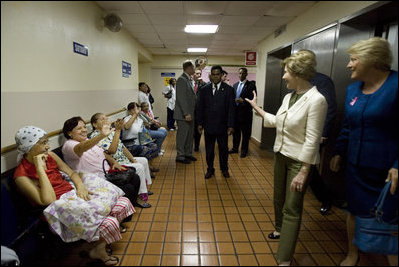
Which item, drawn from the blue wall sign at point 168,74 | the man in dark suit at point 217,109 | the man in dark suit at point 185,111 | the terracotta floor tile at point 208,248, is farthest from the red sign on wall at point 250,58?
the terracotta floor tile at point 208,248

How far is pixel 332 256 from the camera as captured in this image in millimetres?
1293

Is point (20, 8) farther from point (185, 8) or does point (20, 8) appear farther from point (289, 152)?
point (289, 152)

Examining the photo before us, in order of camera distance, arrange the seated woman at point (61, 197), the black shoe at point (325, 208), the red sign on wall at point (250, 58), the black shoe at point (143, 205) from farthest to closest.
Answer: the red sign on wall at point (250, 58) < the black shoe at point (143, 205) < the black shoe at point (325, 208) < the seated woman at point (61, 197)

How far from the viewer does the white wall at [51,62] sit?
4.80ft

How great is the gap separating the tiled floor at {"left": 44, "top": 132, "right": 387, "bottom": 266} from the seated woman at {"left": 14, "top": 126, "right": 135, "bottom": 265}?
0.18 m

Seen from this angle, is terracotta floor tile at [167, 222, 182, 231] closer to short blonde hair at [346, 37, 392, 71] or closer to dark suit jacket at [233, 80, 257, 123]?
short blonde hair at [346, 37, 392, 71]

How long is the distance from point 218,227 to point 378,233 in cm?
127

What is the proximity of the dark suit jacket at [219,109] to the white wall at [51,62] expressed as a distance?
1.23 meters

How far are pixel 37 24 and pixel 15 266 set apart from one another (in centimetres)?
159

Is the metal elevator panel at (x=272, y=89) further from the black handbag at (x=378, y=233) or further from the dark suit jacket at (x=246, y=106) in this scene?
the black handbag at (x=378, y=233)

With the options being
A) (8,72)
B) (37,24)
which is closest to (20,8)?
(37,24)

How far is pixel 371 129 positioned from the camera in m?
1.09

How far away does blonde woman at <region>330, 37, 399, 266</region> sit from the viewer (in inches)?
40.0

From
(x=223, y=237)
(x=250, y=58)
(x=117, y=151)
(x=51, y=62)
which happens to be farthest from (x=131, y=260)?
(x=250, y=58)
